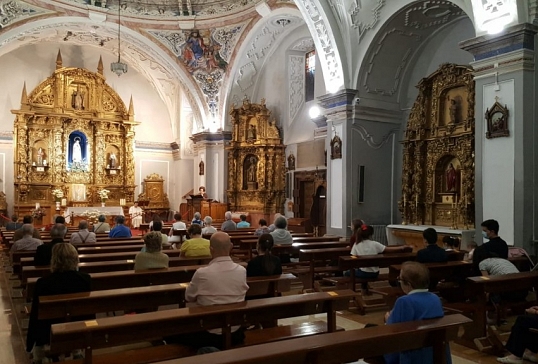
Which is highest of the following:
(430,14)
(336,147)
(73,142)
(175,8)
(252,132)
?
(175,8)

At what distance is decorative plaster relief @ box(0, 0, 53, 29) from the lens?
53.3 feet

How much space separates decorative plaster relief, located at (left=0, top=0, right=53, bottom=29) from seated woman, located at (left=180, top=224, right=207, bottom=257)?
13.6 meters

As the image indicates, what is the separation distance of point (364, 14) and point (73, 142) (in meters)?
15.6

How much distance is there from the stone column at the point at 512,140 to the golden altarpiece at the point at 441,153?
2604 mm

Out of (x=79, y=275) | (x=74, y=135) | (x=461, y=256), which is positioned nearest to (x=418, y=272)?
(x=79, y=275)

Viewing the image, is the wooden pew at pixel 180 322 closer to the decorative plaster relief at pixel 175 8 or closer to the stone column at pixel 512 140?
the stone column at pixel 512 140

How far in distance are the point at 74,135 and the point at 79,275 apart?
1977 cm

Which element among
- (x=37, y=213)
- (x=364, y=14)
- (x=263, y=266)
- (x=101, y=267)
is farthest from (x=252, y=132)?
(x=263, y=266)

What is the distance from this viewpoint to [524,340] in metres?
4.33

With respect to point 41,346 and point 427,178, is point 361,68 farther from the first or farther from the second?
point 41,346

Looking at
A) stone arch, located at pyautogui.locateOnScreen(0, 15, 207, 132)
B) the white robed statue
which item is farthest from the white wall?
the white robed statue

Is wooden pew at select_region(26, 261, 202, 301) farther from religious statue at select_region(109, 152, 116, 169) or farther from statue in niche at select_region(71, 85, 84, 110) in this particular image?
statue in niche at select_region(71, 85, 84, 110)

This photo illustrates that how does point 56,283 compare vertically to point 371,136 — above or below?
below

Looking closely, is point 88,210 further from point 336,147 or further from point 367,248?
point 367,248
